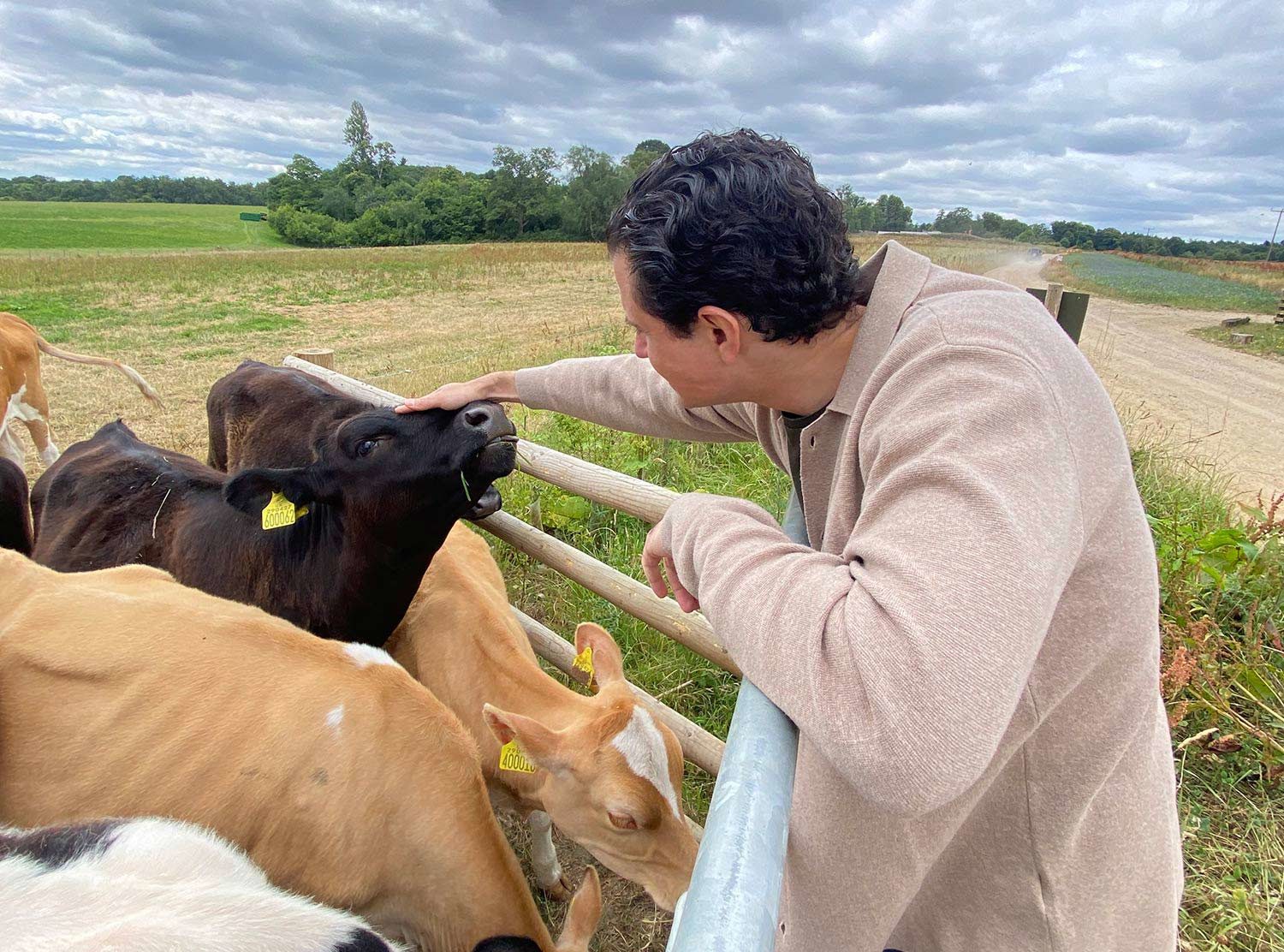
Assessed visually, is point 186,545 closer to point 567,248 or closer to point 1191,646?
point 1191,646

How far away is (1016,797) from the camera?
52.8 inches

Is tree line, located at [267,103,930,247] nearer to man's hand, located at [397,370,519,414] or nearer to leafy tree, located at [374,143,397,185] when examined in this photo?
leafy tree, located at [374,143,397,185]

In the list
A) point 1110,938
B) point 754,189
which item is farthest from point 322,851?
point 754,189

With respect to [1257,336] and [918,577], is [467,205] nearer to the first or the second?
[1257,336]

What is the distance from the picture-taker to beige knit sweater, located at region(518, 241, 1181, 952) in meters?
0.95

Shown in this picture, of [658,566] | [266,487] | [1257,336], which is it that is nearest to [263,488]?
[266,487]

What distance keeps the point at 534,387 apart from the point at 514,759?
141 centimetres

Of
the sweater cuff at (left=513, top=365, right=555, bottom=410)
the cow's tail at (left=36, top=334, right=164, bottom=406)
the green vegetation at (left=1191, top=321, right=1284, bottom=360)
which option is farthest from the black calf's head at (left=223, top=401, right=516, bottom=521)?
the green vegetation at (left=1191, top=321, right=1284, bottom=360)

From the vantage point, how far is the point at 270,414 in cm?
484

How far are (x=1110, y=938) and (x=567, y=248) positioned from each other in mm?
53445

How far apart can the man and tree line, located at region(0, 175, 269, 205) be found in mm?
117656

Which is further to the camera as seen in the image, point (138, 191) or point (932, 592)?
point (138, 191)

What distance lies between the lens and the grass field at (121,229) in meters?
54.6

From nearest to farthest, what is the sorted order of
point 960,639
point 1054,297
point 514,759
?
point 960,639 → point 514,759 → point 1054,297
